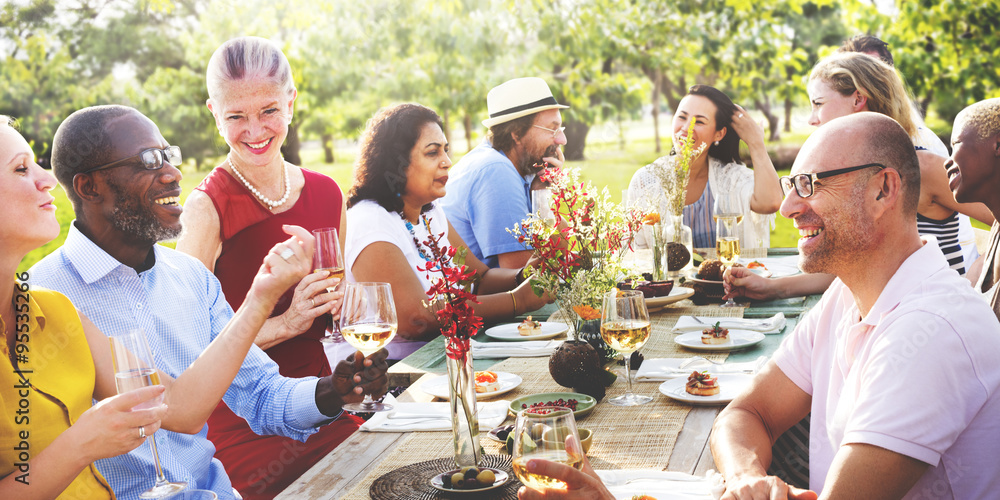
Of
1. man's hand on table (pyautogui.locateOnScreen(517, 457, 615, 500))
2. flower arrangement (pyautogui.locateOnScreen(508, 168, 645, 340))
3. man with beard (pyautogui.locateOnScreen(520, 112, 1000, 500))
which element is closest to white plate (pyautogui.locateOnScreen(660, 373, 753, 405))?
man with beard (pyautogui.locateOnScreen(520, 112, 1000, 500))

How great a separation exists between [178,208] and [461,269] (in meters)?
1.00

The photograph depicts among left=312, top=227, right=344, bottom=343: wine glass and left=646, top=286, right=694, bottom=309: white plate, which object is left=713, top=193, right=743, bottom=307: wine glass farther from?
left=312, top=227, right=344, bottom=343: wine glass

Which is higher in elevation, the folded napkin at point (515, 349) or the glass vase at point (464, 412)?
the glass vase at point (464, 412)

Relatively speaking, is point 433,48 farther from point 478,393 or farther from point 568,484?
point 568,484

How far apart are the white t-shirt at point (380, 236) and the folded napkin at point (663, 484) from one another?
1853 mm

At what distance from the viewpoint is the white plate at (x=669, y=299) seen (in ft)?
11.4

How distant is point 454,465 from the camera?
184cm

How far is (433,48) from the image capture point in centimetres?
1180

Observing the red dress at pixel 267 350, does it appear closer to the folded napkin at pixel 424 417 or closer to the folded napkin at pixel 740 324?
the folded napkin at pixel 424 417

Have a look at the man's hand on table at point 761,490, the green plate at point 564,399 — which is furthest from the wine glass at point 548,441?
the green plate at point 564,399

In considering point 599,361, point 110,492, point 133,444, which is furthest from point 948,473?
point 110,492

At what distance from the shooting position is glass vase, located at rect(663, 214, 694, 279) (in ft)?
13.9

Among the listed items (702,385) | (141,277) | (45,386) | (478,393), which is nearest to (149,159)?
(141,277)

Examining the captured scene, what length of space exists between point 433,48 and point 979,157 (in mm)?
10017
